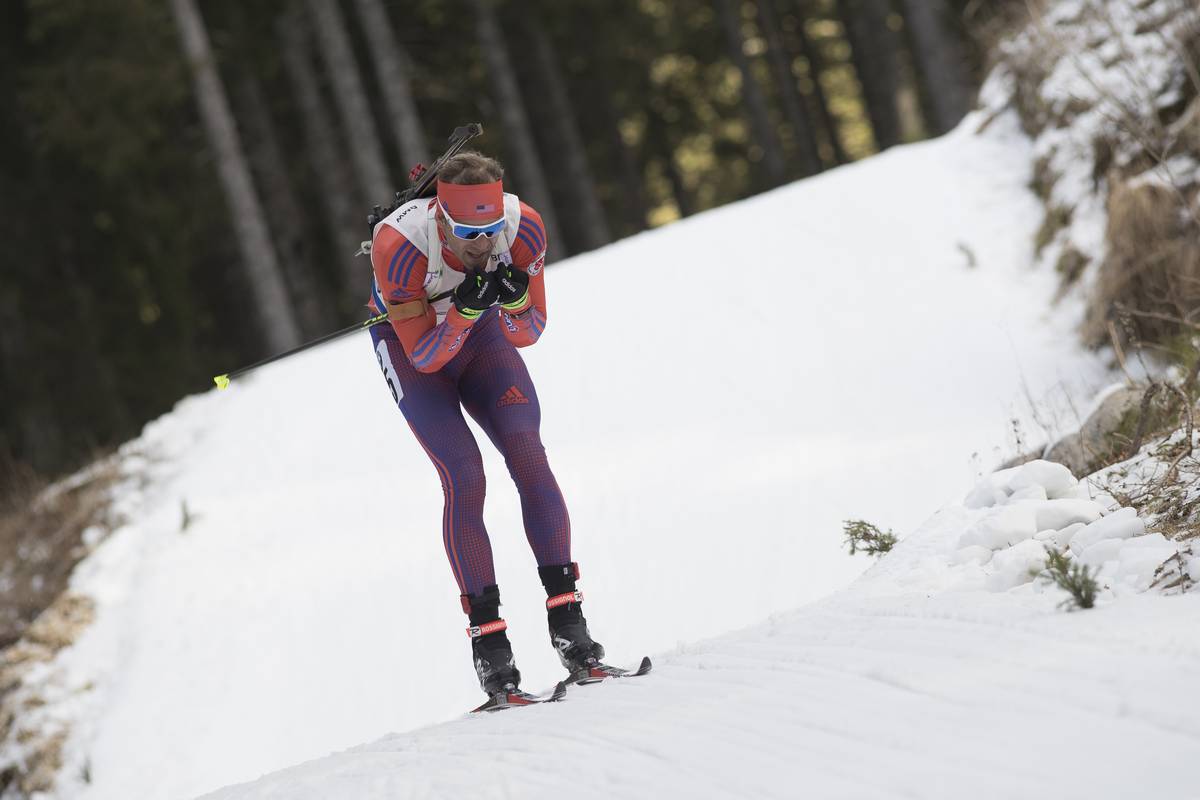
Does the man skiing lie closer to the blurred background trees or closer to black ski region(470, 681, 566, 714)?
black ski region(470, 681, 566, 714)

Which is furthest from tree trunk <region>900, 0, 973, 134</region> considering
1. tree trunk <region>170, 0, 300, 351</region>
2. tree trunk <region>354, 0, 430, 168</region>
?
tree trunk <region>170, 0, 300, 351</region>

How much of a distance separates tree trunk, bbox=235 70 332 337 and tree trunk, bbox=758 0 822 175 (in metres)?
11.2

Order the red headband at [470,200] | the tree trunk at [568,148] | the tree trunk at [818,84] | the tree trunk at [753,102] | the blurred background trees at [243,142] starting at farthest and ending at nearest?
the tree trunk at [818,84] → the tree trunk at [753,102] → the tree trunk at [568,148] → the blurred background trees at [243,142] → the red headband at [470,200]

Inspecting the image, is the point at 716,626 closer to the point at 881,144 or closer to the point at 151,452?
the point at 151,452

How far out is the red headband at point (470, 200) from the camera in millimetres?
4289

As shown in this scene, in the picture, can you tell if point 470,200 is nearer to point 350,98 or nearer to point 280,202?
point 350,98

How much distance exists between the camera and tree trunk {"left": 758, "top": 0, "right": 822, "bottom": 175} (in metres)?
26.8

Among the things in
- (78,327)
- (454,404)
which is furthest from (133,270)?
(454,404)

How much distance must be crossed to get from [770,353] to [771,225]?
272 cm

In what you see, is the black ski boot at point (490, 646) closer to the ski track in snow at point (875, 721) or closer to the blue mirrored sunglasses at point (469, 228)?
the ski track in snow at point (875, 721)

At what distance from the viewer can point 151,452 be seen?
34.9 ft

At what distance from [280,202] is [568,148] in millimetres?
5237

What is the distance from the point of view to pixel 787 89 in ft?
88.4

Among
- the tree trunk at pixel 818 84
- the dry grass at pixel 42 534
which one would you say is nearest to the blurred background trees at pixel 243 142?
the tree trunk at pixel 818 84
